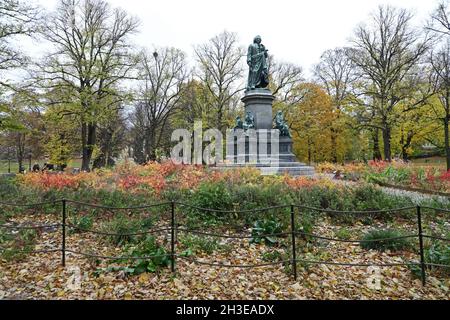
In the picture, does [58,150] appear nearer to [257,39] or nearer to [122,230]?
[257,39]

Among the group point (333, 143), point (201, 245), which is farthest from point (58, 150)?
point (333, 143)

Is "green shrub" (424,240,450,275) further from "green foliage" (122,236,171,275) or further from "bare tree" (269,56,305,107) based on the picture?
"bare tree" (269,56,305,107)

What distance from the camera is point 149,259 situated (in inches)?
157

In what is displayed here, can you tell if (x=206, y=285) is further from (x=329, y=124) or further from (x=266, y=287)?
(x=329, y=124)

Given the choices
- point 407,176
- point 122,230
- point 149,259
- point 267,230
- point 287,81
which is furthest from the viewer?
point 287,81

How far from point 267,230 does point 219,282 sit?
1.64 metres

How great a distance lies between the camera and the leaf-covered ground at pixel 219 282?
346 cm

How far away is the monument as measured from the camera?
13953 mm

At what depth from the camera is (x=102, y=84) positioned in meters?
21.2

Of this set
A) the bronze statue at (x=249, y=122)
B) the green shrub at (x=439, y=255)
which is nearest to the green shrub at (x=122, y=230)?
the green shrub at (x=439, y=255)

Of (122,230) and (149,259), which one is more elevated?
(122,230)

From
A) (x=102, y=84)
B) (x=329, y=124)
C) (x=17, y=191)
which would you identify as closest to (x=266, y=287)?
(x=17, y=191)

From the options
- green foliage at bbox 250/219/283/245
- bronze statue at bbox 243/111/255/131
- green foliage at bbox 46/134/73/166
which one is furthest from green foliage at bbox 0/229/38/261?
green foliage at bbox 46/134/73/166
